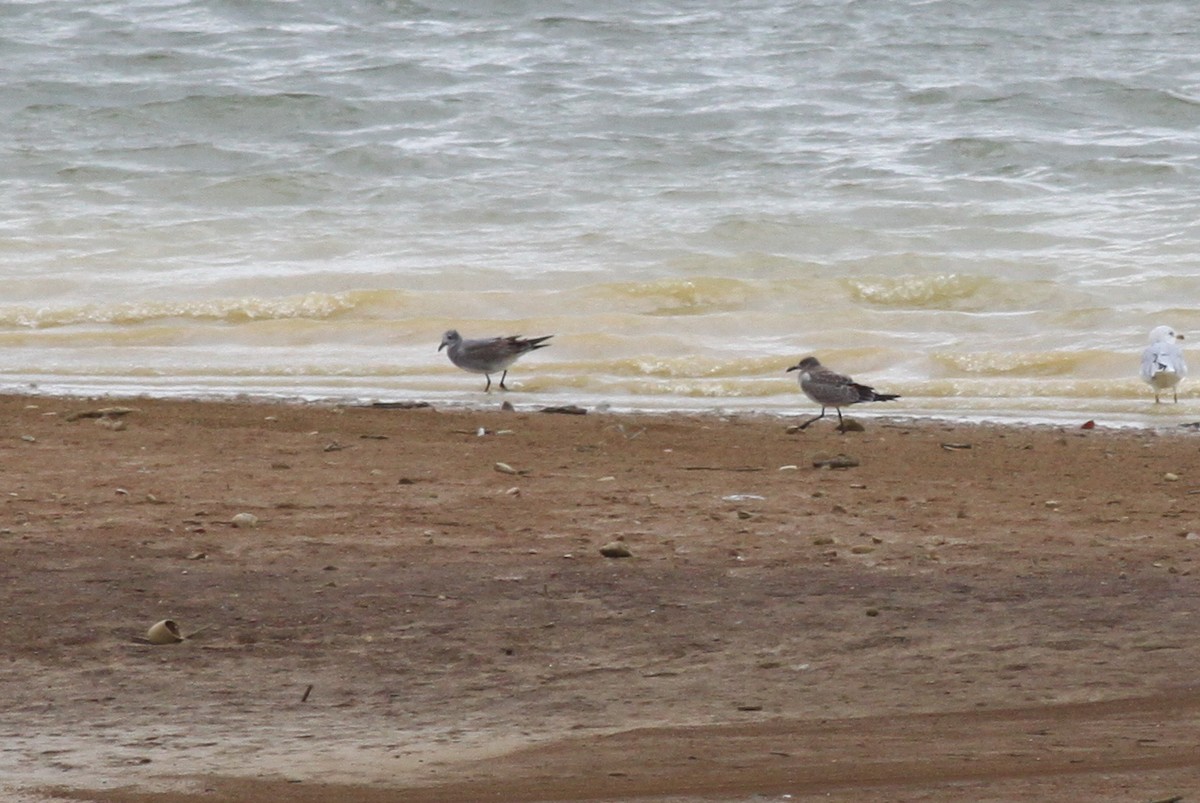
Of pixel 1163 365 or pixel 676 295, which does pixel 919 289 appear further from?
pixel 1163 365

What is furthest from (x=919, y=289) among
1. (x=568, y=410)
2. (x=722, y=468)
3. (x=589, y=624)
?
(x=589, y=624)

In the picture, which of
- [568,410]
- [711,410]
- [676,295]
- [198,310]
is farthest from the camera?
[676,295]

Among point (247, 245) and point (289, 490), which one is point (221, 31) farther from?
point (289, 490)

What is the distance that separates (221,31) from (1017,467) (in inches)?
649

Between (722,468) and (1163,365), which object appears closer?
(722,468)

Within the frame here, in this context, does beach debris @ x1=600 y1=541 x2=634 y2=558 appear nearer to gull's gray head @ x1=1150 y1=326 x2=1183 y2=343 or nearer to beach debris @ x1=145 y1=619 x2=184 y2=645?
beach debris @ x1=145 y1=619 x2=184 y2=645

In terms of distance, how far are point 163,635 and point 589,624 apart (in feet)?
3.75

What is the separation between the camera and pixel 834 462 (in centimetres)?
745

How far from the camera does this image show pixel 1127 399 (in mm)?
9648

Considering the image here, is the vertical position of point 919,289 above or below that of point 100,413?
above

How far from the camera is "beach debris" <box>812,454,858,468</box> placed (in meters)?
7.43

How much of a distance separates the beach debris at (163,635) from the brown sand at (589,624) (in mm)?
43

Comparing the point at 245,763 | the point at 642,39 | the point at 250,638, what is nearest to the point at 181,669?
the point at 250,638

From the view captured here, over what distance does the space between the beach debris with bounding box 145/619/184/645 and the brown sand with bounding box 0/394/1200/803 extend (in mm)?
43
